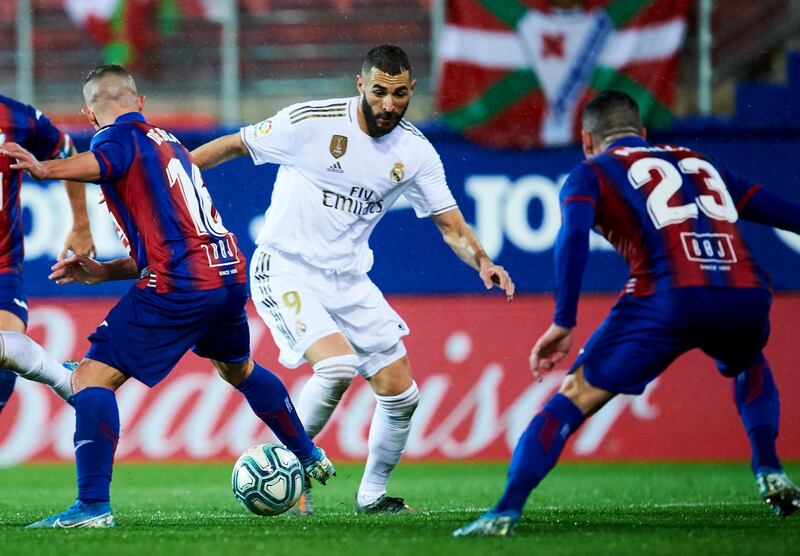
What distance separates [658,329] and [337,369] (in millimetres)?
1776

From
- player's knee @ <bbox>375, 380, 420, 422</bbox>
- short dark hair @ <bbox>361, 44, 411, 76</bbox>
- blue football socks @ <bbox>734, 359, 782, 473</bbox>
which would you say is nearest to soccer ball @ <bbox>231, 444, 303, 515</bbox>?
player's knee @ <bbox>375, 380, 420, 422</bbox>

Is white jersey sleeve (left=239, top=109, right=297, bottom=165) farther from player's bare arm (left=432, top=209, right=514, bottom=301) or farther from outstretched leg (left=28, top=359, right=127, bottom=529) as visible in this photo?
outstretched leg (left=28, top=359, right=127, bottom=529)

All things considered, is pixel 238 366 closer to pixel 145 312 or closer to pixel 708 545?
pixel 145 312

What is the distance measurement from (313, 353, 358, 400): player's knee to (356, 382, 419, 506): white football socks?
0.33 meters

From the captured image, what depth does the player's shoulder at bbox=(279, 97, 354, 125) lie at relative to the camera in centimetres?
645

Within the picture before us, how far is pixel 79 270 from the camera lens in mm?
5844

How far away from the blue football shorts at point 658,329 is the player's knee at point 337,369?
1448 mm

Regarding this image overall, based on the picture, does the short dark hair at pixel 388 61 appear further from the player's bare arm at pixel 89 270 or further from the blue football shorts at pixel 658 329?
the blue football shorts at pixel 658 329

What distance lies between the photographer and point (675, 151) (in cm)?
531

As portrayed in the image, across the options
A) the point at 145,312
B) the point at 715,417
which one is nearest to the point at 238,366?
the point at 145,312

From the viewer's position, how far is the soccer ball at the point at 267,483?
18.8 feet

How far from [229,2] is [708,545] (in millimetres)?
8335

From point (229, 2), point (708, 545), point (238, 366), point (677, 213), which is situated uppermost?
point (229, 2)

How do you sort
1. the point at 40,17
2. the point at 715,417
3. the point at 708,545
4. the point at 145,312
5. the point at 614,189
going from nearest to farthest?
the point at 708,545, the point at 614,189, the point at 145,312, the point at 715,417, the point at 40,17
